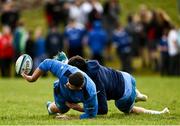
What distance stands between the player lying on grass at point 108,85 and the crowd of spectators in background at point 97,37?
1661 centimetres

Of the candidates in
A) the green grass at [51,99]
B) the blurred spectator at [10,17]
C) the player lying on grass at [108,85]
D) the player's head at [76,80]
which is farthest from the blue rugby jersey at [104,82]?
the blurred spectator at [10,17]

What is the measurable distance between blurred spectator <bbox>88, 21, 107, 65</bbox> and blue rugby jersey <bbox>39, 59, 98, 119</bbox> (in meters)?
17.6

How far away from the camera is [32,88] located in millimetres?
25172

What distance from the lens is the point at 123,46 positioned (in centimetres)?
3139

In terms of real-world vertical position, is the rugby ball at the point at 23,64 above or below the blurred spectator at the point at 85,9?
below

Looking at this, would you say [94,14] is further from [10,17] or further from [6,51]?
[6,51]

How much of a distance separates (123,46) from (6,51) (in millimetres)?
4926

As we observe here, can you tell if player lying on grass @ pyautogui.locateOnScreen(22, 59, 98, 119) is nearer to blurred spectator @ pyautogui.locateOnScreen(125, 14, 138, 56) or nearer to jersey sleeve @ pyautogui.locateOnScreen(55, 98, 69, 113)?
jersey sleeve @ pyautogui.locateOnScreen(55, 98, 69, 113)

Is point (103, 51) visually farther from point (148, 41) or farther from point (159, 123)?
point (159, 123)

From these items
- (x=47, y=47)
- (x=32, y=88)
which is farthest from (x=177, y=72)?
(x=32, y=88)

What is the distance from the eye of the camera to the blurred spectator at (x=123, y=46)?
102ft

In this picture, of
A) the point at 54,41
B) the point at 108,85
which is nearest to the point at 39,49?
the point at 54,41

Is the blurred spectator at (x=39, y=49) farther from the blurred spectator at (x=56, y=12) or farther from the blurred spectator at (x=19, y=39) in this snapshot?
the blurred spectator at (x=56, y=12)

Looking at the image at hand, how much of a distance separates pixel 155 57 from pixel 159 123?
19.6m
